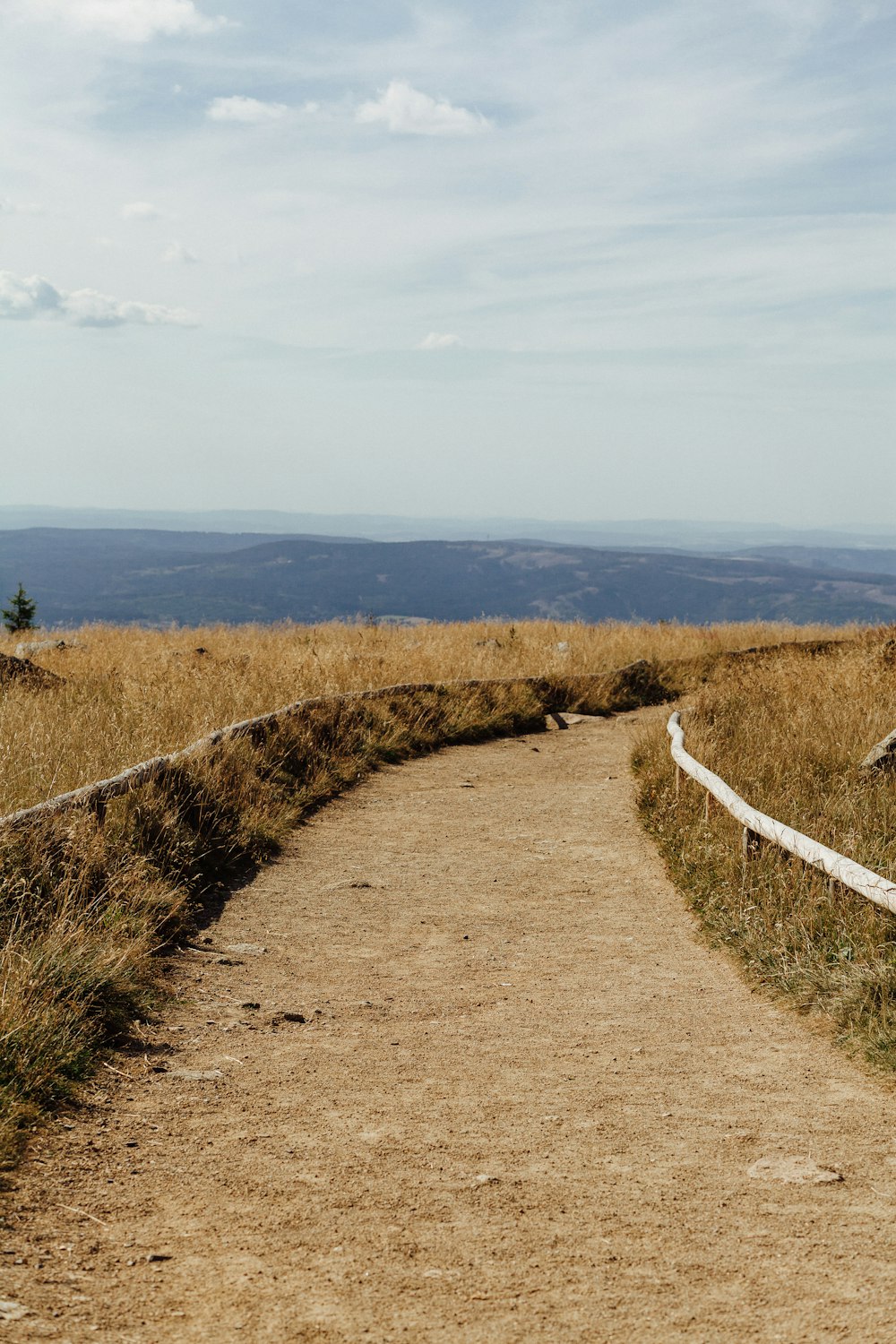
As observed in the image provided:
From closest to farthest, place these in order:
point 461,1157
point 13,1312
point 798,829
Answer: point 13,1312
point 461,1157
point 798,829

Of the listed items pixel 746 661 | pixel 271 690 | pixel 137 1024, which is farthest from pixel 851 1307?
pixel 746 661

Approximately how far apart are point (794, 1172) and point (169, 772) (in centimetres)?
601

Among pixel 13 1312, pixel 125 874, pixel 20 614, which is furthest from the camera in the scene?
pixel 20 614

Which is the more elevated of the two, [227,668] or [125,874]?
[227,668]

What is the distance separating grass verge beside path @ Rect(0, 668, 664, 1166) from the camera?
4.69 m

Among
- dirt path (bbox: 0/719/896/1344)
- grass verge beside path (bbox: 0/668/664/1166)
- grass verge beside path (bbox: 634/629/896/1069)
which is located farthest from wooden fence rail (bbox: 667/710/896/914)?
grass verge beside path (bbox: 0/668/664/1166)

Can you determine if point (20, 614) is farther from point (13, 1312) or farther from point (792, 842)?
point (13, 1312)

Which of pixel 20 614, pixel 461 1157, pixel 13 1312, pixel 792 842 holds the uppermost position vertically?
pixel 20 614

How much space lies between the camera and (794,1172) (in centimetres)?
408

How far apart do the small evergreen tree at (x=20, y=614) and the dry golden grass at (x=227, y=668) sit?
3.89m

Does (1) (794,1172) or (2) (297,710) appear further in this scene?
(2) (297,710)

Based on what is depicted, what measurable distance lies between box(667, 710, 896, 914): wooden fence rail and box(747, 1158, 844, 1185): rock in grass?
189 cm

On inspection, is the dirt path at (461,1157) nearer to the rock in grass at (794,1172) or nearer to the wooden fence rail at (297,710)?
the rock in grass at (794,1172)

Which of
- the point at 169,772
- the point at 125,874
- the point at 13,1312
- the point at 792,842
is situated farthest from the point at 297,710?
the point at 13,1312
